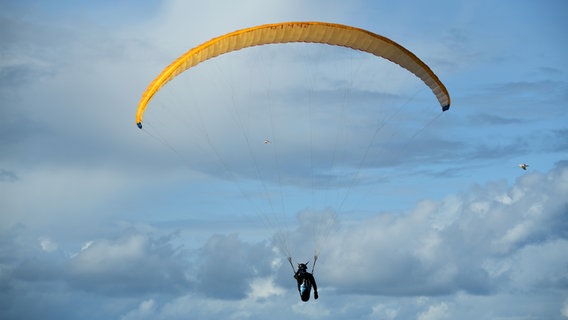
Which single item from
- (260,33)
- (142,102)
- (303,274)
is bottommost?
(303,274)

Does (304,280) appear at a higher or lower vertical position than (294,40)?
lower

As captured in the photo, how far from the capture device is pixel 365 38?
52.7 meters

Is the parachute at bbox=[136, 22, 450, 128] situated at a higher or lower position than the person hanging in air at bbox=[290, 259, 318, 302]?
higher

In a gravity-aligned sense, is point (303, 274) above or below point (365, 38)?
below

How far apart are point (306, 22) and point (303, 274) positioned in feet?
41.5

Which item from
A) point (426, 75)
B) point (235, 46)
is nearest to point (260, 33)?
point (235, 46)

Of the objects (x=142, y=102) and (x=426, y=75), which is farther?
(x=426, y=75)

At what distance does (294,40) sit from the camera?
5284cm

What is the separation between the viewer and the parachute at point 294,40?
50.0 metres

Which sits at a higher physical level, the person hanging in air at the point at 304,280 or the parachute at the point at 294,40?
the parachute at the point at 294,40

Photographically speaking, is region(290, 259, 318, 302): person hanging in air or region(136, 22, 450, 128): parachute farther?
region(290, 259, 318, 302): person hanging in air

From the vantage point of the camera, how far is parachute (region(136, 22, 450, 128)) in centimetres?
5003

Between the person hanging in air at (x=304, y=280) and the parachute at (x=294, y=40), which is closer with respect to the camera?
the parachute at (x=294, y=40)

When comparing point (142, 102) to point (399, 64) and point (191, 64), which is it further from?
point (399, 64)
